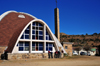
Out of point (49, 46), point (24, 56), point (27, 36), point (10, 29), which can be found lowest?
point (24, 56)

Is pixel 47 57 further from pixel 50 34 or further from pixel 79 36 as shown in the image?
pixel 79 36

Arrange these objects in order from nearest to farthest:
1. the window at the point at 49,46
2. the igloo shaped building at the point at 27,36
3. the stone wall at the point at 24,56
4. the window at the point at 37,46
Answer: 1. the stone wall at the point at 24,56
2. the igloo shaped building at the point at 27,36
3. the window at the point at 37,46
4. the window at the point at 49,46

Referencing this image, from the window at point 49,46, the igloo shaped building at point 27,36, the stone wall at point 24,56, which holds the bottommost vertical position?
the stone wall at point 24,56

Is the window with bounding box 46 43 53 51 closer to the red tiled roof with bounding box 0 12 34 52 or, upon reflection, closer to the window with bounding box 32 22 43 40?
the window with bounding box 32 22 43 40

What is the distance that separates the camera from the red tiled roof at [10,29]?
2053 cm

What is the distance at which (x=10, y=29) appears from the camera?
74.8ft

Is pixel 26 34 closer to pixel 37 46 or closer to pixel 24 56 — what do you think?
pixel 37 46

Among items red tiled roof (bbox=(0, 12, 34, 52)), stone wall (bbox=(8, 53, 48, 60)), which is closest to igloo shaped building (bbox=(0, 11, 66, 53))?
red tiled roof (bbox=(0, 12, 34, 52))

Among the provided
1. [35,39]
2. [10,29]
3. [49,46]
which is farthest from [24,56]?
[10,29]

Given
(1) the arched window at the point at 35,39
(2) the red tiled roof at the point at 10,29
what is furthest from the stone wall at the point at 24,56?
(2) the red tiled roof at the point at 10,29

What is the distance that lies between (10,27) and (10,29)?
418 millimetres

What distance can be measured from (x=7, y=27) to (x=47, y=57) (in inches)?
343

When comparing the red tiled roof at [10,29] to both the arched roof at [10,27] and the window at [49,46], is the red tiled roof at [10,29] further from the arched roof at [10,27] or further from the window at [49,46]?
the window at [49,46]

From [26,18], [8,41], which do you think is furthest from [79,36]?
[8,41]
